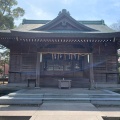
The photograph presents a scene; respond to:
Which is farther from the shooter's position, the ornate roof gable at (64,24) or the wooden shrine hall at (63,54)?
the ornate roof gable at (64,24)

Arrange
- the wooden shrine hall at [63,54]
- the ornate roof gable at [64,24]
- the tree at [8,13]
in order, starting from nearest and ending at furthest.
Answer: the wooden shrine hall at [63,54] < the ornate roof gable at [64,24] < the tree at [8,13]

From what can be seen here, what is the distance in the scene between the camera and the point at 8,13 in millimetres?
25562

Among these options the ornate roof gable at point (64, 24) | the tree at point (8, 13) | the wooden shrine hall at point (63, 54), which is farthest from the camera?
the tree at point (8, 13)

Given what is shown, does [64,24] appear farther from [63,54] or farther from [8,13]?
[8,13]

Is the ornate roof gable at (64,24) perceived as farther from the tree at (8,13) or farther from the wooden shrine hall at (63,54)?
the tree at (8,13)

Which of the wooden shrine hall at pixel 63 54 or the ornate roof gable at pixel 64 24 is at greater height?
the ornate roof gable at pixel 64 24

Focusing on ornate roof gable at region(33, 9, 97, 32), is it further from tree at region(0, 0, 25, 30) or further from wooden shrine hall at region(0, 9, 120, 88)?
tree at region(0, 0, 25, 30)

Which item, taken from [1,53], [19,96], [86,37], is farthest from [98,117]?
[1,53]

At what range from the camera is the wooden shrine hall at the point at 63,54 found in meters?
11.8

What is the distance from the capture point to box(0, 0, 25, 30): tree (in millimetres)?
23547

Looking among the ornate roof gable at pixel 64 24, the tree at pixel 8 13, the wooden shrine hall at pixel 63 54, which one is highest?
the tree at pixel 8 13

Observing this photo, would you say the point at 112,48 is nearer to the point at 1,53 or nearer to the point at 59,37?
the point at 59,37

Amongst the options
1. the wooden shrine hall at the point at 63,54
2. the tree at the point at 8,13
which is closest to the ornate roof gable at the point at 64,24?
the wooden shrine hall at the point at 63,54

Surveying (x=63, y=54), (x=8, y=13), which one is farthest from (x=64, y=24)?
(x=8, y=13)
